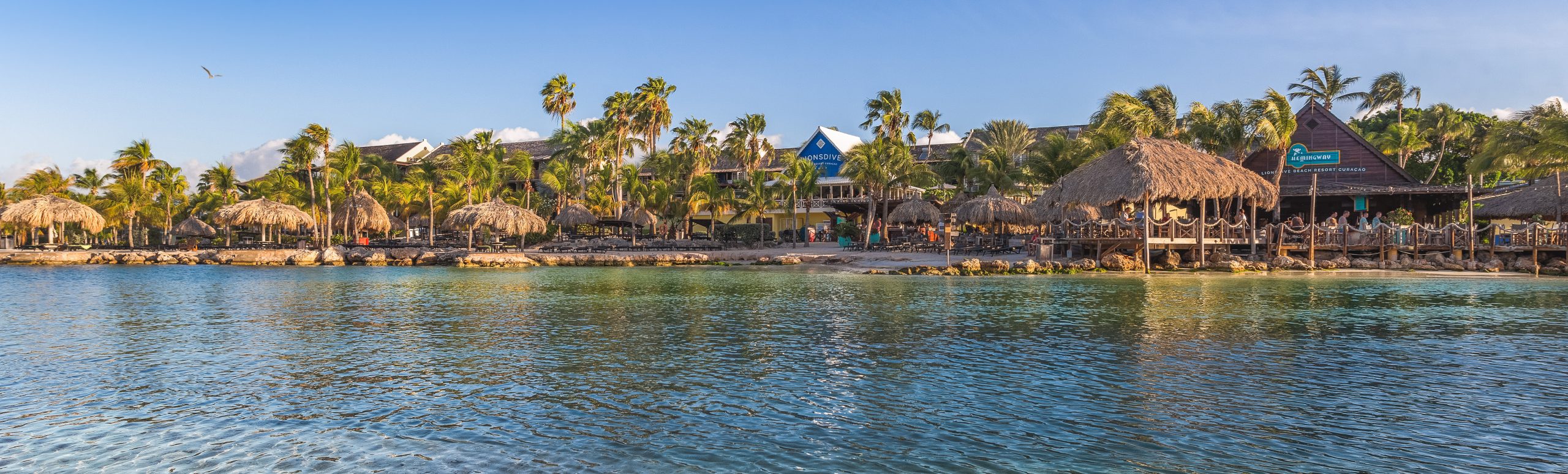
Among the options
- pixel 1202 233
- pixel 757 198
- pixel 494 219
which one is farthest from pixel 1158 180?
pixel 494 219

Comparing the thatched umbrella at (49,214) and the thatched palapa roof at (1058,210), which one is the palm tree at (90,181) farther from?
the thatched palapa roof at (1058,210)

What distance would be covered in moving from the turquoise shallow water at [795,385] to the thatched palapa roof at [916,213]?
61.0 feet

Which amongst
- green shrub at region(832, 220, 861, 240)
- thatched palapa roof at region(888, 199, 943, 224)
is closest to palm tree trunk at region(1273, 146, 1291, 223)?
thatched palapa roof at region(888, 199, 943, 224)

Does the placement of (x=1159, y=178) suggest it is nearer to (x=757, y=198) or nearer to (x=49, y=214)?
(x=757, y=198)

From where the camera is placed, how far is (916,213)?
38.8 meters

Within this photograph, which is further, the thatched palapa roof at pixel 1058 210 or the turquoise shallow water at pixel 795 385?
the thatched palapa roof at pixel 1058 210

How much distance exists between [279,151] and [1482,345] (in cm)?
4812

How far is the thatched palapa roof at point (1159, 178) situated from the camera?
90.6ft

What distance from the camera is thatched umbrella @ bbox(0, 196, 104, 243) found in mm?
43344

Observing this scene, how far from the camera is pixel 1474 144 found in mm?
46406

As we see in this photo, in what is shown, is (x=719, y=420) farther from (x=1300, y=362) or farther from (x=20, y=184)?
(x=20, y=184)

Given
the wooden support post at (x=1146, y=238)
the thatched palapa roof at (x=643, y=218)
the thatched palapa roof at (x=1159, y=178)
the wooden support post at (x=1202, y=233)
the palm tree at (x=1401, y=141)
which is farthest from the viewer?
the thatched palapa roof at (x=643, y=218)

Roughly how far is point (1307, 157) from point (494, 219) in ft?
109

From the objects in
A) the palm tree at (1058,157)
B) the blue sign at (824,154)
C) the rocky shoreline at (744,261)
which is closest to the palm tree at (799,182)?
the rocky shoreline at (744,261)
